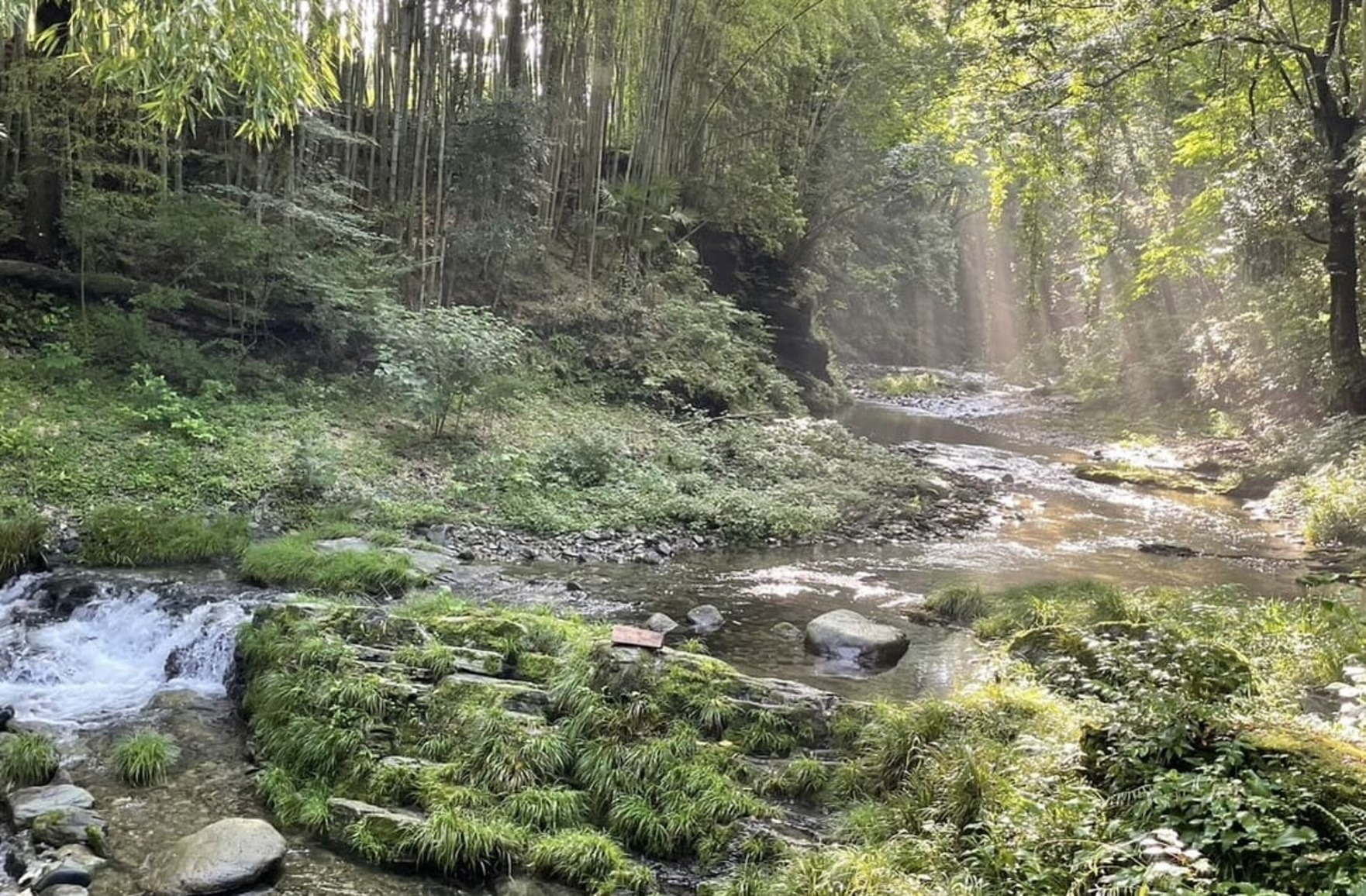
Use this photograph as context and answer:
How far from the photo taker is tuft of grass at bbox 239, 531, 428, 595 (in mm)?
7785

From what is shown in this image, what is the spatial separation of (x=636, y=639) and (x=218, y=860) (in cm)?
264

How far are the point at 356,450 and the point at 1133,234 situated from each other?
2261 centimetres

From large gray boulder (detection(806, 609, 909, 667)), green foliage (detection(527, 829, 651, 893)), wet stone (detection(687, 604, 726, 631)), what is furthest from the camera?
wet stone (detection(687, 604, 726, 631))

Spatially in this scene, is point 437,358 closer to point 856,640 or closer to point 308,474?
point 308,474

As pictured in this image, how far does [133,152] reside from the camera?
12.1 meters

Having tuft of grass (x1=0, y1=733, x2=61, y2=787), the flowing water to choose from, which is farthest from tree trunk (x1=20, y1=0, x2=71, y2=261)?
tuft of grass (x1=0, y1=733, x2=61, y2=787)

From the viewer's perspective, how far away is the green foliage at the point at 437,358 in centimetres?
1151

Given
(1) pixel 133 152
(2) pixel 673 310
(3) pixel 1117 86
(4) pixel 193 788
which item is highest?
(3) pixel 1117 86

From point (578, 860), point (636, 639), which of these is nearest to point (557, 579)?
point (636, 639)

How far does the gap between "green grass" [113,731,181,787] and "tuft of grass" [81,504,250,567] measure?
10.4 feet

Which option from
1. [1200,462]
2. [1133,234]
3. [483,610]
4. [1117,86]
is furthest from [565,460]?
[1133,234]

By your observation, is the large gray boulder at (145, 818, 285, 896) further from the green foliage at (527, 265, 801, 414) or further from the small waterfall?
the green foliage at (527, 265, 801, 414)

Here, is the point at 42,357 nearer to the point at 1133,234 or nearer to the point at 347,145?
the point at 347,145

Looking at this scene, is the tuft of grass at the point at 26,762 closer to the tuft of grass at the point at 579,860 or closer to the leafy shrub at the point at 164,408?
the tuft of grass at the point at 579,860
